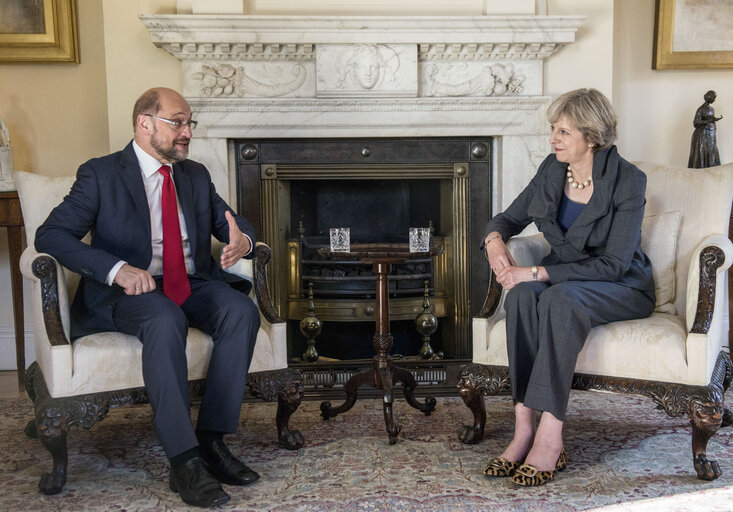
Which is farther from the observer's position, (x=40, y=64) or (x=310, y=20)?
(x=40, y=64)

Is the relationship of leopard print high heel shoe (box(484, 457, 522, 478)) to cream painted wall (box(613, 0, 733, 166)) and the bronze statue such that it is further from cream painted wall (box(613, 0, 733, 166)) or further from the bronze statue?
cream painted wall (box(613, 0, 733, 166))

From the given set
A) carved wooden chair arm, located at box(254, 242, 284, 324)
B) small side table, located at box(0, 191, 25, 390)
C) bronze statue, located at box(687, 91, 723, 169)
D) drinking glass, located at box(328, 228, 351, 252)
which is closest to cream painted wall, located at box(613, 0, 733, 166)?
bronze statue, located at box(687, 91, 723, 169)

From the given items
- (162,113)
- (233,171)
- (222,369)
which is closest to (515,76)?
(233,171)

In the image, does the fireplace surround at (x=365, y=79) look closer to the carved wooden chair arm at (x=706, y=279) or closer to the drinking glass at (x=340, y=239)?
the drinking glass at (x=340, y=239)

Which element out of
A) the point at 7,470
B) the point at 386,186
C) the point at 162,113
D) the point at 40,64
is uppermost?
the point at 40,64


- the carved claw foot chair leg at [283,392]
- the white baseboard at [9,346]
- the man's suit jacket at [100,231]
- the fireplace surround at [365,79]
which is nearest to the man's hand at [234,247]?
the man's suit jacket at [100,231]

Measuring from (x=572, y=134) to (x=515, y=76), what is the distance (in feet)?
3.51

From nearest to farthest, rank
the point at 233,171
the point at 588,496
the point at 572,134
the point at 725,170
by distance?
the point at 588,496
the point at 572,134
the point at 725,170
the point at 233,171

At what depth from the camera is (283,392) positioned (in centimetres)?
253

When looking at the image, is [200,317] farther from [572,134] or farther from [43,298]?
[572,134]

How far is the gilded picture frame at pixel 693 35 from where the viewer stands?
12.2 feet

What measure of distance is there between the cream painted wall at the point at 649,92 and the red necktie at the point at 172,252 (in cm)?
238

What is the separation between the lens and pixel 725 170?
2633 millimetres

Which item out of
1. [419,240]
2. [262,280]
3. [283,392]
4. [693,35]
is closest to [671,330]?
[419,240]
